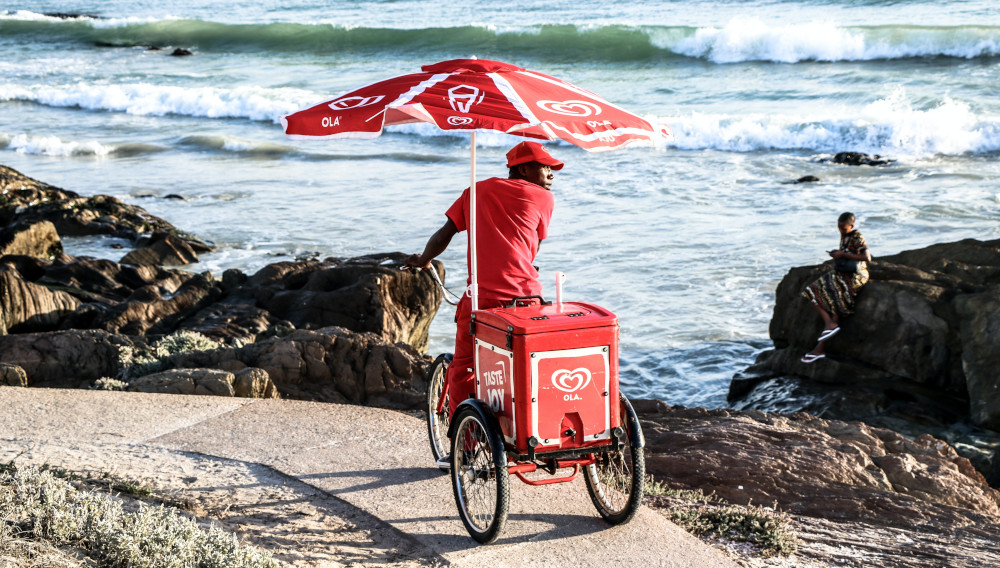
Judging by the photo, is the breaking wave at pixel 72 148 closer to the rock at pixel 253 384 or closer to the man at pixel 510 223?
the rock at pixel 253 384

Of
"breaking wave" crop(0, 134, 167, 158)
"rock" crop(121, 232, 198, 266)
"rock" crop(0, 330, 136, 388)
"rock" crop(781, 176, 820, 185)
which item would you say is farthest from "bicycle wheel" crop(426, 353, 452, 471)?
"breaking wave" crop(0, 134, 167, 158)

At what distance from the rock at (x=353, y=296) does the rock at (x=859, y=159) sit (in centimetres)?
1240

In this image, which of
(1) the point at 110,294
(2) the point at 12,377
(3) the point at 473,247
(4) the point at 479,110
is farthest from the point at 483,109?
(1) the point at 110,294

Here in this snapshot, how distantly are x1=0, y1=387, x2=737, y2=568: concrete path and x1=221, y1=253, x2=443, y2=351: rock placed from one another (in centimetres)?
287

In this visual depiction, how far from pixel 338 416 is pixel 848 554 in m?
3.25

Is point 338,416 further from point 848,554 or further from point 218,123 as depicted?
point 218,123

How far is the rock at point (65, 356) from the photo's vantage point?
7793 millimetres

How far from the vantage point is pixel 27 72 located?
128ft

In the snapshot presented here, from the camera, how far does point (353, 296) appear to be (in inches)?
386

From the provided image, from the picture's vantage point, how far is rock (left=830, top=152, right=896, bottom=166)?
19.8m

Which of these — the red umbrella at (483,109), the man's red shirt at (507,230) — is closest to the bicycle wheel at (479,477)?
the man's red shirt at (507,230)

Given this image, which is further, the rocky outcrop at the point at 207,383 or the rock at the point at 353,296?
the rock at the point at 353,296

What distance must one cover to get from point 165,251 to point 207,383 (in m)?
7.60

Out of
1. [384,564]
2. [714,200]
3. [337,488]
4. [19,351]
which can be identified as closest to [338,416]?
[337,488]
